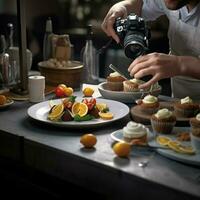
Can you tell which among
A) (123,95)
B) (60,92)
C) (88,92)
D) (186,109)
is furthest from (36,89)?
(186,109)

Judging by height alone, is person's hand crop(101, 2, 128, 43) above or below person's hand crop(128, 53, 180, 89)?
above

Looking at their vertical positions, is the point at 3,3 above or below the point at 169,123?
above

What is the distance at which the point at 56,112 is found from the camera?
1.31 m

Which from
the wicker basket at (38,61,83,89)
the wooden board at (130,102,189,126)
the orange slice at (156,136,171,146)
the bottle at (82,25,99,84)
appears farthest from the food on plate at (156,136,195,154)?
the bottle at (82,25,99,84)

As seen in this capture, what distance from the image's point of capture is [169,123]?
3.88 feet

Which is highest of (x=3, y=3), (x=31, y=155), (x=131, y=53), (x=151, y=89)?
(x=3, y=3)

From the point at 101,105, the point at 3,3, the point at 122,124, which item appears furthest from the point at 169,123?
the point at 3,3

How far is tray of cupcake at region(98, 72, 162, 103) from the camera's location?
1.56 m

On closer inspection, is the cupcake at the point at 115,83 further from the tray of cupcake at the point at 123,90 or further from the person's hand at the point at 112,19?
the person's hand at the point at 112,19

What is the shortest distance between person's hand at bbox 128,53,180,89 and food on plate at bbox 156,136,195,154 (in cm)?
25

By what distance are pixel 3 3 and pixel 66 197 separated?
1.40m

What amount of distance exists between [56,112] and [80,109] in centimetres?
8

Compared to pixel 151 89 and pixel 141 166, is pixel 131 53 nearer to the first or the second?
pixel 151 89

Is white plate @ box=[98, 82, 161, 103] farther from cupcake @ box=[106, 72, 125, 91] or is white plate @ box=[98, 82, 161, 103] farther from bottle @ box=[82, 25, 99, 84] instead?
bottle @ box=[82, 25, 99, 84]
